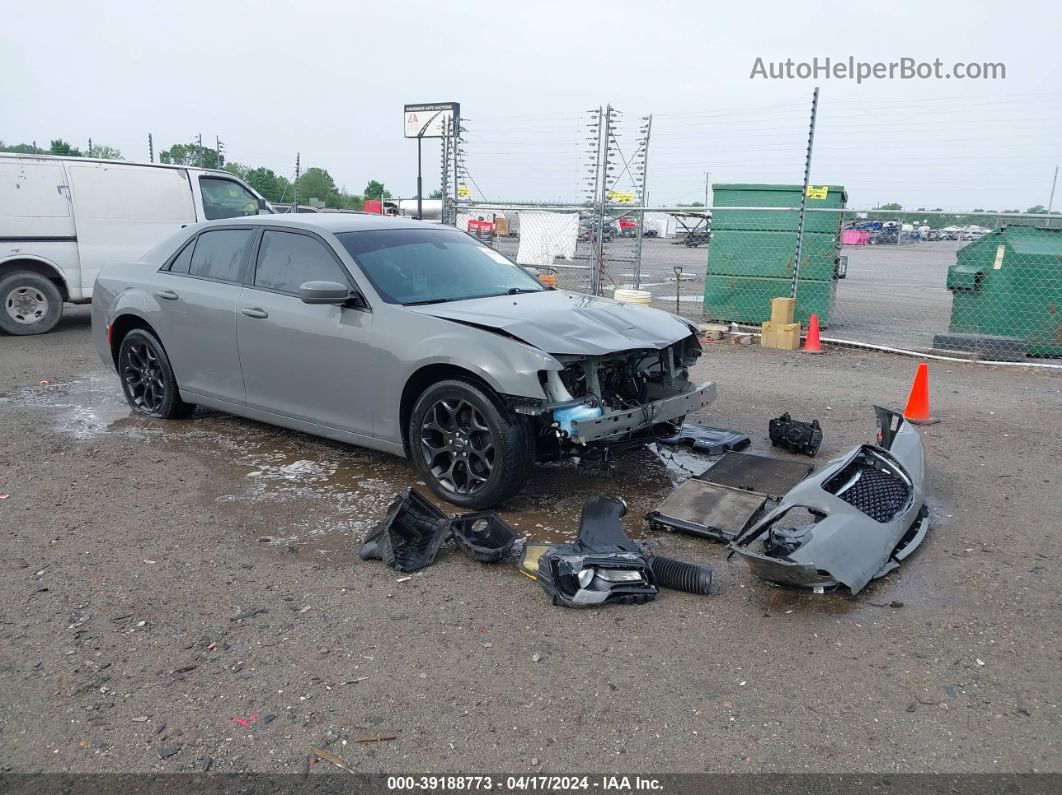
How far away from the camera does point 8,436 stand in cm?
627

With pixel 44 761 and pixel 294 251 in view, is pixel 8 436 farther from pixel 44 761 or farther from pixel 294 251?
pixel 44 761

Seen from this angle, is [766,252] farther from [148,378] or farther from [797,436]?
[148,378]

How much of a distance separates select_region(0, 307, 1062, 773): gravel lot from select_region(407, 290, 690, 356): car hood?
3.21ft

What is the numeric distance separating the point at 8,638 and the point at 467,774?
2.10 m

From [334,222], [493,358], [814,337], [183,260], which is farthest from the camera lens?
[814,337]

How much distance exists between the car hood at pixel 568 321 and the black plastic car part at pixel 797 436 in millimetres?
1161

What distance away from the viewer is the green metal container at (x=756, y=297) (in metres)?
11.4

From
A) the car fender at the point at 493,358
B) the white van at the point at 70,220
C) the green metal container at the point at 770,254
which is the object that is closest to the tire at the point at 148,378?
the car fender at the point at 493,358

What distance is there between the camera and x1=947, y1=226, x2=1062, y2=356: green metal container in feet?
31.4

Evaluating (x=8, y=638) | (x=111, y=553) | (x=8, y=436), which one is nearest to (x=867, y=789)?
(x=8, y=638)

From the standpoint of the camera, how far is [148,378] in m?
6.68

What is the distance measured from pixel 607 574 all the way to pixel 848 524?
1.15 metres

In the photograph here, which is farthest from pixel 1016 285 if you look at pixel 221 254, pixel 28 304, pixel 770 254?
pixel 28 304

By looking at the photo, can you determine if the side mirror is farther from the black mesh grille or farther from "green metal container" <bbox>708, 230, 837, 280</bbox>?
"green metal container" <bbox>708, 230, 837, 280</bbox>
